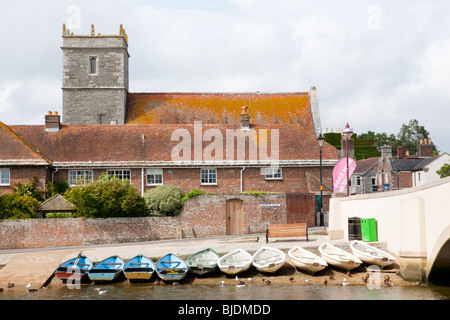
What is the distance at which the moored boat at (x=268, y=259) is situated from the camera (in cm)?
2320

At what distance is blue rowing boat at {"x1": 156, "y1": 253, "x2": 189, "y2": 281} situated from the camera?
2327 cm

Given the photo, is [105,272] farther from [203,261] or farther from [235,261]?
[235,261]

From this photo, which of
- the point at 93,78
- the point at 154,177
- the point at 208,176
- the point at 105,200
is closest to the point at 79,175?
the point at 154,177

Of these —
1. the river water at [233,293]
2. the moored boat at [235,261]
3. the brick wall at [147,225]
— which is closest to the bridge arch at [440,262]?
the river water at [233,293]

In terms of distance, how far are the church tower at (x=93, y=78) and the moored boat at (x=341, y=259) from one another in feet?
102

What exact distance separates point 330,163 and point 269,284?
67.3ft

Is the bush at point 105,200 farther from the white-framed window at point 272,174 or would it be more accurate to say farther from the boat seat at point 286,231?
the white-framed window at point 272,174

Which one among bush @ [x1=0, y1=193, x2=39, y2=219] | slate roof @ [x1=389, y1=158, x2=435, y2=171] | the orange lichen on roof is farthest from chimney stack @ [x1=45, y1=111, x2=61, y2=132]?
slate roof @ [x1=389, y1=158, x2=435, y2=171]

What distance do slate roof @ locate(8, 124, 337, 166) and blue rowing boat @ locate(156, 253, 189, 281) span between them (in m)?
17.1

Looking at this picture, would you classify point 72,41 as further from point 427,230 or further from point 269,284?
point 427,230

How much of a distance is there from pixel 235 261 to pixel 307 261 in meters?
3.18

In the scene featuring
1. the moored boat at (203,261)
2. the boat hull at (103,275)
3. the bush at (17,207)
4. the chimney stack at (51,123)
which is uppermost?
the chimney stack at (51,123)

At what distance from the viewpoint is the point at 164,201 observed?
119 ft

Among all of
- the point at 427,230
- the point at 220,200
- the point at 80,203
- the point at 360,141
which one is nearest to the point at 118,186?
the point at 80,203
